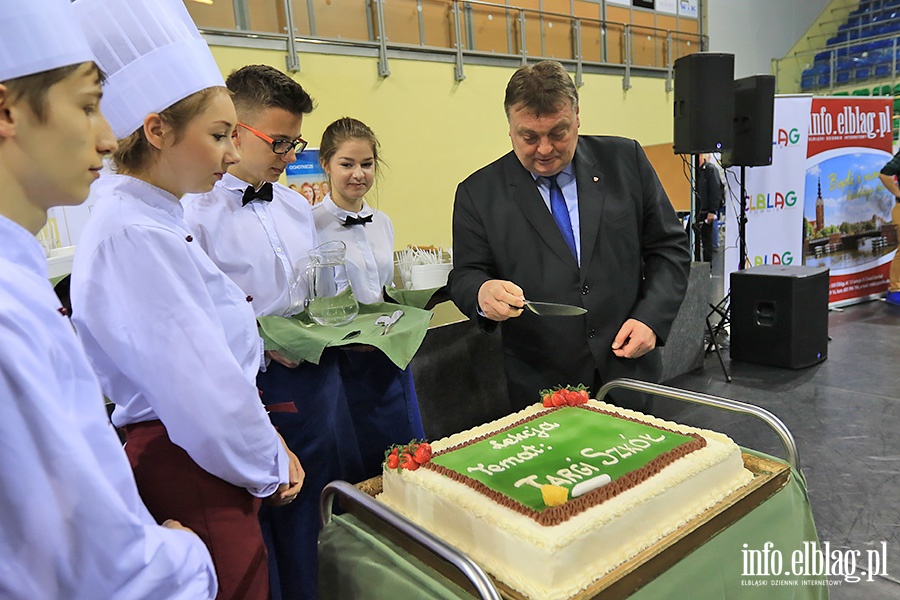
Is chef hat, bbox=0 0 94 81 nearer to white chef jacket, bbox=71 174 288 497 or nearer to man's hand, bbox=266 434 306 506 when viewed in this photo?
white chef jacket, bbox=71 174 288 497

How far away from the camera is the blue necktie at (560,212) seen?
67.6 inches

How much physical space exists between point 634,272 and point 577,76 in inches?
282

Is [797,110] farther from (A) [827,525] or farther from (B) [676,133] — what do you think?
Result: (A) [827,525]

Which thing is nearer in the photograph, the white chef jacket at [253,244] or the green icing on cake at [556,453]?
the green icing on cake at [556,453]

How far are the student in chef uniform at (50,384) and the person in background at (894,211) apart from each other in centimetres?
620

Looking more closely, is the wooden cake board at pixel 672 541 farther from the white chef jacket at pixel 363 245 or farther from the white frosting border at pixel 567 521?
the white chef jacket at pixel 363 245

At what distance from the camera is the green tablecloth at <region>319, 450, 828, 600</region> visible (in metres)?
0.88

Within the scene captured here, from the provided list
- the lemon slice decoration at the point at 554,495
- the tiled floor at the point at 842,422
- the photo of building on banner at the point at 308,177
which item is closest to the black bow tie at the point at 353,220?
the lemon slice decoration at the point at 554,495

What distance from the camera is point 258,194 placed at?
5.01 feet

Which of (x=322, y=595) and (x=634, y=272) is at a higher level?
(x=634, y=272)

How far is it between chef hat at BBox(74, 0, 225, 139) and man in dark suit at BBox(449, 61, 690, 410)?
0.86 meters

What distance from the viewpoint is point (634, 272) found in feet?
5.67

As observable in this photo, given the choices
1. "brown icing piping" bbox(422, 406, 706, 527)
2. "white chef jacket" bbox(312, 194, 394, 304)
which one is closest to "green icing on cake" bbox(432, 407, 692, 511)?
"brown icing piping" bbox(422, 406, 706, 527)

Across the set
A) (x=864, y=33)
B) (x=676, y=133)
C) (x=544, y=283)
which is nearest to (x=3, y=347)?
(x=544, y=283)
